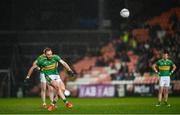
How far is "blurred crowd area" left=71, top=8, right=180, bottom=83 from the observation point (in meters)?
37.9

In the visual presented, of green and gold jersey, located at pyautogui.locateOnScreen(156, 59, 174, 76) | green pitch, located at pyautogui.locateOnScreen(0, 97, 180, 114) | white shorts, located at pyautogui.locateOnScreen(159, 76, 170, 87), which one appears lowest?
green pitch, located at pyautogui.locateOnScreen(0, 97, 180, 114)

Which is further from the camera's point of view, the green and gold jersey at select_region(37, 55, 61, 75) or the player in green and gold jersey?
the green and gold jersey at select_region(37, 55, 61, 75)

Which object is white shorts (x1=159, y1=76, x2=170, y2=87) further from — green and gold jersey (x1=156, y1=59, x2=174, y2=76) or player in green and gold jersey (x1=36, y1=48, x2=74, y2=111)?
player in green and gold jersey (x1=36, y1=48, x2=74, y2=111)

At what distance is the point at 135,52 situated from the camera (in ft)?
127

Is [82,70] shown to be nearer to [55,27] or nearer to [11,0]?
[55,27]

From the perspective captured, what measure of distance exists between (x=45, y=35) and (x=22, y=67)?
264 centimetres

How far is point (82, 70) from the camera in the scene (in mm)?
39250

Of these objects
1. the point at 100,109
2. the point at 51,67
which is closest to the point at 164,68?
the point at 100,109

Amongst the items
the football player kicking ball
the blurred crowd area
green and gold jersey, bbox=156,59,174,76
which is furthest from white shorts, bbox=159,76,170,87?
the blurred crowd area

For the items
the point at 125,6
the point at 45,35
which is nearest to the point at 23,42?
the point at 45,35

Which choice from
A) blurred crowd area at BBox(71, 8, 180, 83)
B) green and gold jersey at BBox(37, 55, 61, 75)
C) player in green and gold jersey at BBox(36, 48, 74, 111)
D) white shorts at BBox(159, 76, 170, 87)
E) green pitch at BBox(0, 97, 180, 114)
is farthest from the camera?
blurred crowd area at BBox(71, 8, 180, 83)

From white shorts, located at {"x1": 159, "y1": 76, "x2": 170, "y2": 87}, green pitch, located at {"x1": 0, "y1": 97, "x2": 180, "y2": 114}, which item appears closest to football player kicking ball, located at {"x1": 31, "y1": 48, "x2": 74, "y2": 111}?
green pitch, located at {"x1": 0, "y1": 97, "x2": 180, "y2": 114}

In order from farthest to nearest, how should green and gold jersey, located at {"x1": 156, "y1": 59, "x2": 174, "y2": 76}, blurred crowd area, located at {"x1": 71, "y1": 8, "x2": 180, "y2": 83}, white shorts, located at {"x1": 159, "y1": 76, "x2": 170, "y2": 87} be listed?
1. blurred crowd area, located at {"x1": 71, "y1": 8, "x2": 180, "y2": 83}
2. green and gold jersey, located at {"x1": 156, "y1": 59, "x2": 174, "y2": 76}
3. white shorts, located at {"x1": 159, "y1": 76, "x2": 170, "y2": 87}

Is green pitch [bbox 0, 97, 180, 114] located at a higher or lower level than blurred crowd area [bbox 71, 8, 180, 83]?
lower
